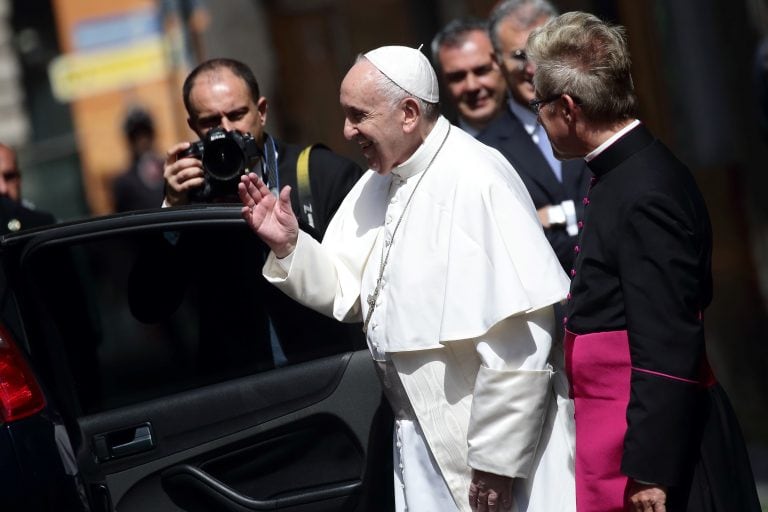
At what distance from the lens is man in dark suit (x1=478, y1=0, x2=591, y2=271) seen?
4316mm

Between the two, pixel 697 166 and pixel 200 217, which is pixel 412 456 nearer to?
pixel 200 217

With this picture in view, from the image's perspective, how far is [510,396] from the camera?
3240 millimetres

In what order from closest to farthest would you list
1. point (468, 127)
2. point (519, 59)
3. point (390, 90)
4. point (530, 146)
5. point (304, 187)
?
1. point (390, 90)
2. point (304, 187)
3. point (530, 146)
4. point (519, 59)
5. point (468, 127)

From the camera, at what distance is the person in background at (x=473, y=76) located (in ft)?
16.6

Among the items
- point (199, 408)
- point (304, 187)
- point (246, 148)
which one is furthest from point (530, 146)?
point (199, 408)

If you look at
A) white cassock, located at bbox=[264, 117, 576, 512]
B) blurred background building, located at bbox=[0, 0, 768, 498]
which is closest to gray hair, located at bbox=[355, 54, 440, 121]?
white cassock, located at bbox=[264, 117, 576, 512]

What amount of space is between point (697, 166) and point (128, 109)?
28.8 feet

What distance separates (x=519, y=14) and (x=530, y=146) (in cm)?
60

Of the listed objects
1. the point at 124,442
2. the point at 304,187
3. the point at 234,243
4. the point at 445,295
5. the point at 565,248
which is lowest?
the point at 124,442

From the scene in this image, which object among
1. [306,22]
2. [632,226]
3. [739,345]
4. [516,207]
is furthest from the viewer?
[306,22]

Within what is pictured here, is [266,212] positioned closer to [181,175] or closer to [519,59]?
[181,175]

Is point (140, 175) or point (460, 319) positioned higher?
point (460, 319)

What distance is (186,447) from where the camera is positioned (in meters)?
3.66

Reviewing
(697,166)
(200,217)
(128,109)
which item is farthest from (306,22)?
(200,217)
